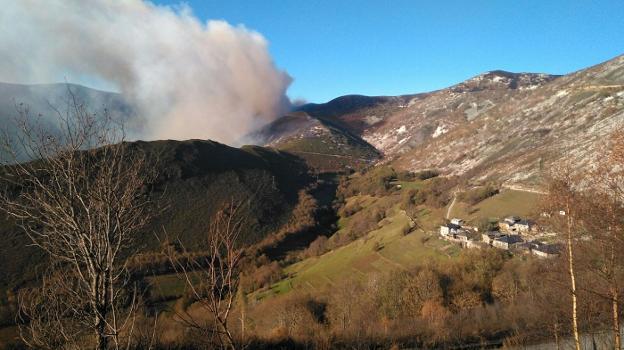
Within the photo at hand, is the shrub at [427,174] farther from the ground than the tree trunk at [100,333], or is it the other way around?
the shrub at [427,174]

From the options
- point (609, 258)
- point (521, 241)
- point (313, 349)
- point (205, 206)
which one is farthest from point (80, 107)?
point (205, 206)

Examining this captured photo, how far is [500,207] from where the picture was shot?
41.5 m

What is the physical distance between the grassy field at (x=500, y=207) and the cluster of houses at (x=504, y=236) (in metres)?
2.47

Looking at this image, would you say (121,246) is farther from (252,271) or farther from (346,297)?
(252,271)

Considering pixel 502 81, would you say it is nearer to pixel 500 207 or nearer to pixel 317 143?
pixel 317 143

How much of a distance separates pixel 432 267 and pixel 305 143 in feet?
378

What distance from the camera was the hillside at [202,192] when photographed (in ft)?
132

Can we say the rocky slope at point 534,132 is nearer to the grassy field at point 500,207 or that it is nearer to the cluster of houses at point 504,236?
the grassy field at point 500,207

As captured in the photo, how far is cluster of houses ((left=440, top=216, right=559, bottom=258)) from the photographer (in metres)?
28.5

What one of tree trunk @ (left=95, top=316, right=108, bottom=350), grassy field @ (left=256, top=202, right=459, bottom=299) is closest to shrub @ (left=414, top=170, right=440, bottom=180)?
grassy field @ (left=256, top=202, right=459, bottom=299)

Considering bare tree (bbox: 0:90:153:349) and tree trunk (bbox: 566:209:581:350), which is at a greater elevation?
bare tree (bbox: 0:90:153:349)

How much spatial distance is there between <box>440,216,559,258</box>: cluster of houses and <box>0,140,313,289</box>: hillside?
2690 cm

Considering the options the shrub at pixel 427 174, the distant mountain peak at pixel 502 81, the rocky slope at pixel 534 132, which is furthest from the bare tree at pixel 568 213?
the distant mountain peak at pixel 502 81

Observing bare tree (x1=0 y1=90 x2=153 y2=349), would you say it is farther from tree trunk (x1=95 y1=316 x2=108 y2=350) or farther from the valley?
the valley
